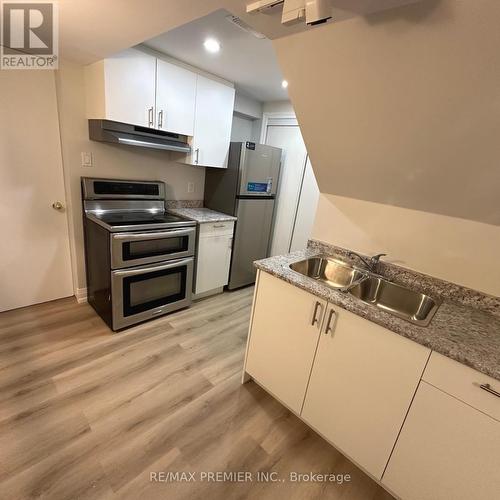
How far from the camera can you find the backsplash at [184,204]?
3065 mm

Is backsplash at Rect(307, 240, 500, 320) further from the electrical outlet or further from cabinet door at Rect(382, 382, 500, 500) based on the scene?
the electrical outlet

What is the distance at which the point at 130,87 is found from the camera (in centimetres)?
213

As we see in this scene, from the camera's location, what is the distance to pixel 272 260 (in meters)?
1.77

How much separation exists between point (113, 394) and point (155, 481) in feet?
2.04

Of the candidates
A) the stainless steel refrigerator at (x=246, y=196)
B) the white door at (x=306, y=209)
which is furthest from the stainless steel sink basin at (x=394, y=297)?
the stainless steel refrigerator at (x=246, y=196)

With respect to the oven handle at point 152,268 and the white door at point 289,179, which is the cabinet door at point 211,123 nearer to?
the white door at point 289,179

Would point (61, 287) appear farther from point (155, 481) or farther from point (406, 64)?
point (406, 64)

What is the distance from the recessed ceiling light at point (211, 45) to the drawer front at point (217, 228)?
4.63 feet

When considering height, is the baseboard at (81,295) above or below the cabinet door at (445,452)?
below

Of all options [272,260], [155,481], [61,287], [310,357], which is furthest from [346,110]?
[61,287]

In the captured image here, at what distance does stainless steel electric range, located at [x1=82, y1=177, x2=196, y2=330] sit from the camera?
215cm

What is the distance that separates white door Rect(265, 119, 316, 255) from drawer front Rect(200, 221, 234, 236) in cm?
92

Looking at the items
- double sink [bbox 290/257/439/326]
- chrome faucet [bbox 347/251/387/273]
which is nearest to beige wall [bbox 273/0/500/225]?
chrome faucet [bbox 347/251/387/273]

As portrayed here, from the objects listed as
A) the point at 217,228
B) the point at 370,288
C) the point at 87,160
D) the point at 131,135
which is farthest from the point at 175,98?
the point at 370,288
